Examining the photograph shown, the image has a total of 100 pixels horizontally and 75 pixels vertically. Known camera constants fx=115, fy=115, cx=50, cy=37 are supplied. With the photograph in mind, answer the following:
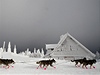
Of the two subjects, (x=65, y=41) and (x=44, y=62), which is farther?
(x=65, y=41)

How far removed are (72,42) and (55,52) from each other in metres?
2.69

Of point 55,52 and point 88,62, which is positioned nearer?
point 88,62

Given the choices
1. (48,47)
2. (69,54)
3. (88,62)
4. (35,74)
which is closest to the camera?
(35,74)

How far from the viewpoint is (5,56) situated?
12.0 metres

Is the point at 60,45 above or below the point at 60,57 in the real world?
above

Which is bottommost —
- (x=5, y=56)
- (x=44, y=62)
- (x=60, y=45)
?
(x=44, y=62)

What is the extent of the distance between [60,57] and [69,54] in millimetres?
1271

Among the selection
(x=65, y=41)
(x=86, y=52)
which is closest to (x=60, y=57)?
(x=65, y=41)

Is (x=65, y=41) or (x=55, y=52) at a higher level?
(x=65, y=41)

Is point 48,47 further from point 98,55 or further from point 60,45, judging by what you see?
point 98,55

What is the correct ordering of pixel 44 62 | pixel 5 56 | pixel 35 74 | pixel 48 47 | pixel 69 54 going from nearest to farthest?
pixel 35 74 < pixel 44 62 < pixel 5 56 < pixel 69 54 < pixel 48 47

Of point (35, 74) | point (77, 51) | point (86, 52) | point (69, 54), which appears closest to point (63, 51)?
point (69, 54)

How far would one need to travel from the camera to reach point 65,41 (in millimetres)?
15891

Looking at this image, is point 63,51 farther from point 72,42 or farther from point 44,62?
point 44,62
